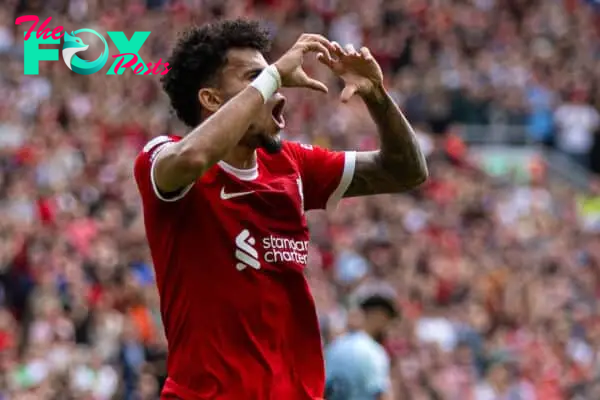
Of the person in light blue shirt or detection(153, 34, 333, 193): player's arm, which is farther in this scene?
the person in light blue shirt

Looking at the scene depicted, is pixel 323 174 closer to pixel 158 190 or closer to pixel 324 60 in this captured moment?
pixel 324 60

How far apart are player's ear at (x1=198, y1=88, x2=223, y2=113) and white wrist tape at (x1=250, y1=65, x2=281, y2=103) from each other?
358 mm

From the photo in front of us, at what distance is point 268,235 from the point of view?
5117 millimetres

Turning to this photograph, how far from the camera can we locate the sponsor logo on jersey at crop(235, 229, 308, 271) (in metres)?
5.07

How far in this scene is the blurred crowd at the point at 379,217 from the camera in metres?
11.4

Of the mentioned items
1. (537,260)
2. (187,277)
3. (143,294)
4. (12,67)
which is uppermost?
(187,277)

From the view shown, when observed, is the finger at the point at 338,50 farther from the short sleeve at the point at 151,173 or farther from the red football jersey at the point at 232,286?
the short sleeve at the point at 151,173

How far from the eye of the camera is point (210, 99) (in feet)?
17.3

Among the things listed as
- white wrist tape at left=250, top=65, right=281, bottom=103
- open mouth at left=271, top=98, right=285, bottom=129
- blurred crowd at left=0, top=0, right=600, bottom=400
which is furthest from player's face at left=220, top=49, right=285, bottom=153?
blurred crowd at left=0, top=0, right=600, bottom=400

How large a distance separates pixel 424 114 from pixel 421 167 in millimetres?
14270

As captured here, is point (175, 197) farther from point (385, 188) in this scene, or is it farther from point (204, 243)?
point (385, 188)

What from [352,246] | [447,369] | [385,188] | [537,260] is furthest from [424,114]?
[385,188]

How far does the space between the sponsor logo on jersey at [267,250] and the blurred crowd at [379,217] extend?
3.65 metres

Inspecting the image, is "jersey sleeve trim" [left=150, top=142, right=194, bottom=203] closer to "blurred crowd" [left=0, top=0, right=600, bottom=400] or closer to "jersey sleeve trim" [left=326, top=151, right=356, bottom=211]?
"jersey sleeve trim" [left=326, top=151, right=356, bottom=211]
